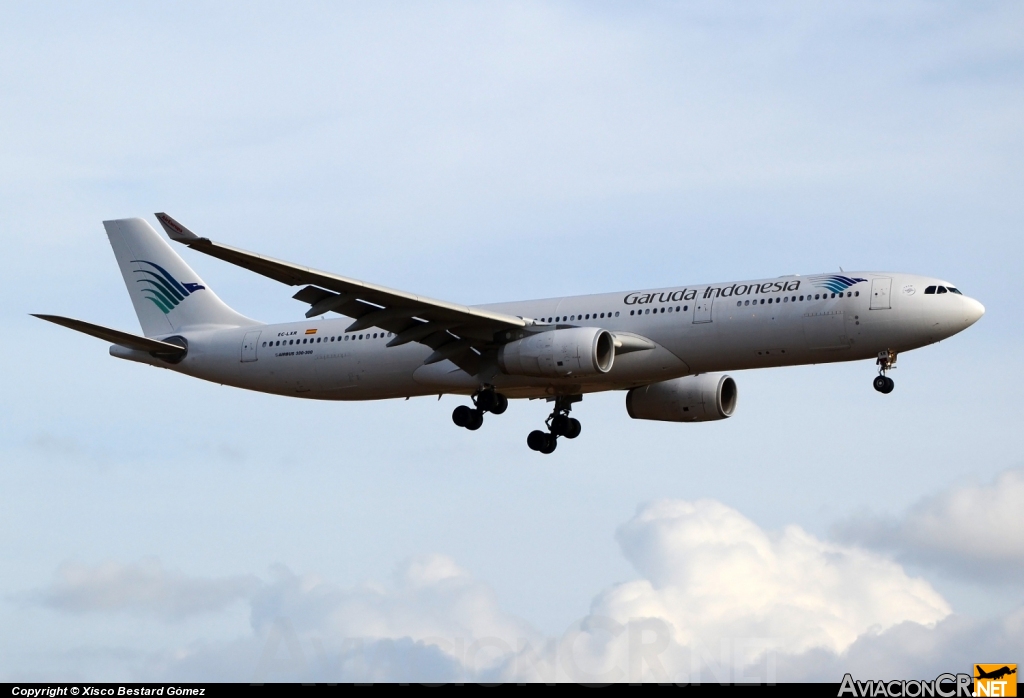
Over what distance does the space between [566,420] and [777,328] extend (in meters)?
10.1

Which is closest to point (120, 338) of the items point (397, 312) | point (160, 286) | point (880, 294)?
point (160, 286)

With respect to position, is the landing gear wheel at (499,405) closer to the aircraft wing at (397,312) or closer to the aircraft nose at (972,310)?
the aircraft wing at (397,312)

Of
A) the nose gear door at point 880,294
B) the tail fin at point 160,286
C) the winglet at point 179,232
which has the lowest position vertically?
the winglet at point 179,232

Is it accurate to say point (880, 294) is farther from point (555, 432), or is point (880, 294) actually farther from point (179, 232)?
point (179, 232)

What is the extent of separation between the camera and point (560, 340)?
44.5 m

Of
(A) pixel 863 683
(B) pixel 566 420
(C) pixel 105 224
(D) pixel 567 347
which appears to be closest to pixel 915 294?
(D) pixel 567 347

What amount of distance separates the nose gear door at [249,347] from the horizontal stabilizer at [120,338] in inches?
97.8

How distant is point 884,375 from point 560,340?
30.4 ft

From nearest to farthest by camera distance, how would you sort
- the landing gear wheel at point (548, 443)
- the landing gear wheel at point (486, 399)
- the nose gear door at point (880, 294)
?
the nose gear door at point (880, 294), the landing gear wheel at point (486, 399), the landing gear wheel at point (548, 443)

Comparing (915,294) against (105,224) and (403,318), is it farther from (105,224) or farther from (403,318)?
(105,224)

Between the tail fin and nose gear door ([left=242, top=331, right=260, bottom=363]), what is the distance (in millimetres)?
1935

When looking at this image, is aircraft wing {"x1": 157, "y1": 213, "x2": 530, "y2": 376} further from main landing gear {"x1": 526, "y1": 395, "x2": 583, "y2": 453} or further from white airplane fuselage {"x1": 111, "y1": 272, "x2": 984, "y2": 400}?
main landing gear {"x1": 526, "y1": 395, "x2": 583, "y2": 453}

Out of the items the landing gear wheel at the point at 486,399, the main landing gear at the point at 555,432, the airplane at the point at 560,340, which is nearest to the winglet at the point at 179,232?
the airplane at the point at 560,340

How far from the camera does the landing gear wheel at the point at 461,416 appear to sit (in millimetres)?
48656
